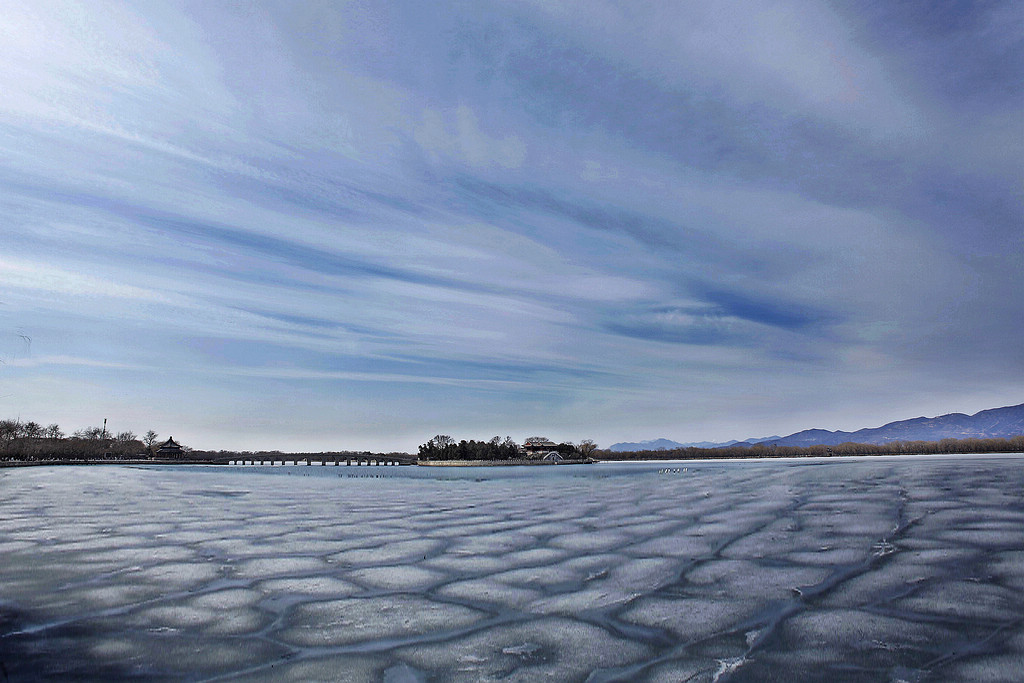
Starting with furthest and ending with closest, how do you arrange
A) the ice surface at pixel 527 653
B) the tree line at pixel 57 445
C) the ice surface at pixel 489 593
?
the tree line at pixel 57 445
the ice surface at pixel 489 593
the ice surface at pixel 527 653

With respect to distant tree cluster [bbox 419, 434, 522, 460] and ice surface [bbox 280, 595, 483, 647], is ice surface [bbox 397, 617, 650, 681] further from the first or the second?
distant tree cluster [bbox 419, 434, 522, 460]

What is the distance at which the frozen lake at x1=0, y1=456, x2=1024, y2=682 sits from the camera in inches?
177

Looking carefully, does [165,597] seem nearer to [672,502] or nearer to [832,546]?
[832,546]

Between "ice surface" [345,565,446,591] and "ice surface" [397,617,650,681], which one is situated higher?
"ice surface" [345,565,446,591]

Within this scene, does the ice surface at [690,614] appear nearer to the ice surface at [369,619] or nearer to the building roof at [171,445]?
the ice surface at [369,619]

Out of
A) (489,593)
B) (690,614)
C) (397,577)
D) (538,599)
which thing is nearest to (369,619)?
(489,593)

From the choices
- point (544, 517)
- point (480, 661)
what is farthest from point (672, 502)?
point (480, 661)

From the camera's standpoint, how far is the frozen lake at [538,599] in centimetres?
448

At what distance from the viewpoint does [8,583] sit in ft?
23.2

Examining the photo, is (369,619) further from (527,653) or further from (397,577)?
(527,653)

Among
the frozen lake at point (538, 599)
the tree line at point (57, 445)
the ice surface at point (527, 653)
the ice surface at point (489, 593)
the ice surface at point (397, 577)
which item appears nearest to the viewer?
the ice surface at point (527, 653)

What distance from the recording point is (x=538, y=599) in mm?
6262

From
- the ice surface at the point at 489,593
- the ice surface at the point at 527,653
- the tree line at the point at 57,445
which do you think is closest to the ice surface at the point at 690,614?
the ice surface at the point at 527,653

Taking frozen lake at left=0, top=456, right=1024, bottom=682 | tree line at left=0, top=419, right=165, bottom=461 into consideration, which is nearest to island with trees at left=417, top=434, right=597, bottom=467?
tree line at left=0, top=419, right=165, bottom=461
